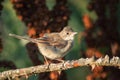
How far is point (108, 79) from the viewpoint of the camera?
6.93 meters

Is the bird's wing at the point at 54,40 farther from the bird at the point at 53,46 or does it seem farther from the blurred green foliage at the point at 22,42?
the blurred green foliage at the point at 22,42

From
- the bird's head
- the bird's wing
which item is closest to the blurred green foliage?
the bird's head

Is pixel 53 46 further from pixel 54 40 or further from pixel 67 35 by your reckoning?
pixel 67 35

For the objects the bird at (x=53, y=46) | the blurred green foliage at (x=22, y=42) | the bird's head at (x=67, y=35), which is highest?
the blurred green foliage at (x=22, y=42)

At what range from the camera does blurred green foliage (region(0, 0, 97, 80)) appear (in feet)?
22.9

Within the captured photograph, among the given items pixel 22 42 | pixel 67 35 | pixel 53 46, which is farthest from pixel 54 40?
pixel 22 42

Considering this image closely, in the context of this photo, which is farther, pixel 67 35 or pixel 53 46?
pixel 67 35

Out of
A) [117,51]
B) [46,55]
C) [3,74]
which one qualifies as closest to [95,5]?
[117,51]

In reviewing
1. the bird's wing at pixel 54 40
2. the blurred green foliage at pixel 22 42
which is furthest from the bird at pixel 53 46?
the blurred green foliage at pixel 22 42

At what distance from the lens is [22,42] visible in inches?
277

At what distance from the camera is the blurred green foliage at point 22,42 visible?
698cm

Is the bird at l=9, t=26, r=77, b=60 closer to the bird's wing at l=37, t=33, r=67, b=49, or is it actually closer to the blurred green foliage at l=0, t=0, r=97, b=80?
the bird's wing at l=37, t=33, r=67, b=49

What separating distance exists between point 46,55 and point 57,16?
124cm

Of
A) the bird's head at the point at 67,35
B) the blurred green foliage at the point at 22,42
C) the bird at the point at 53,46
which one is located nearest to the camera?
the bird at the point at 53,46
